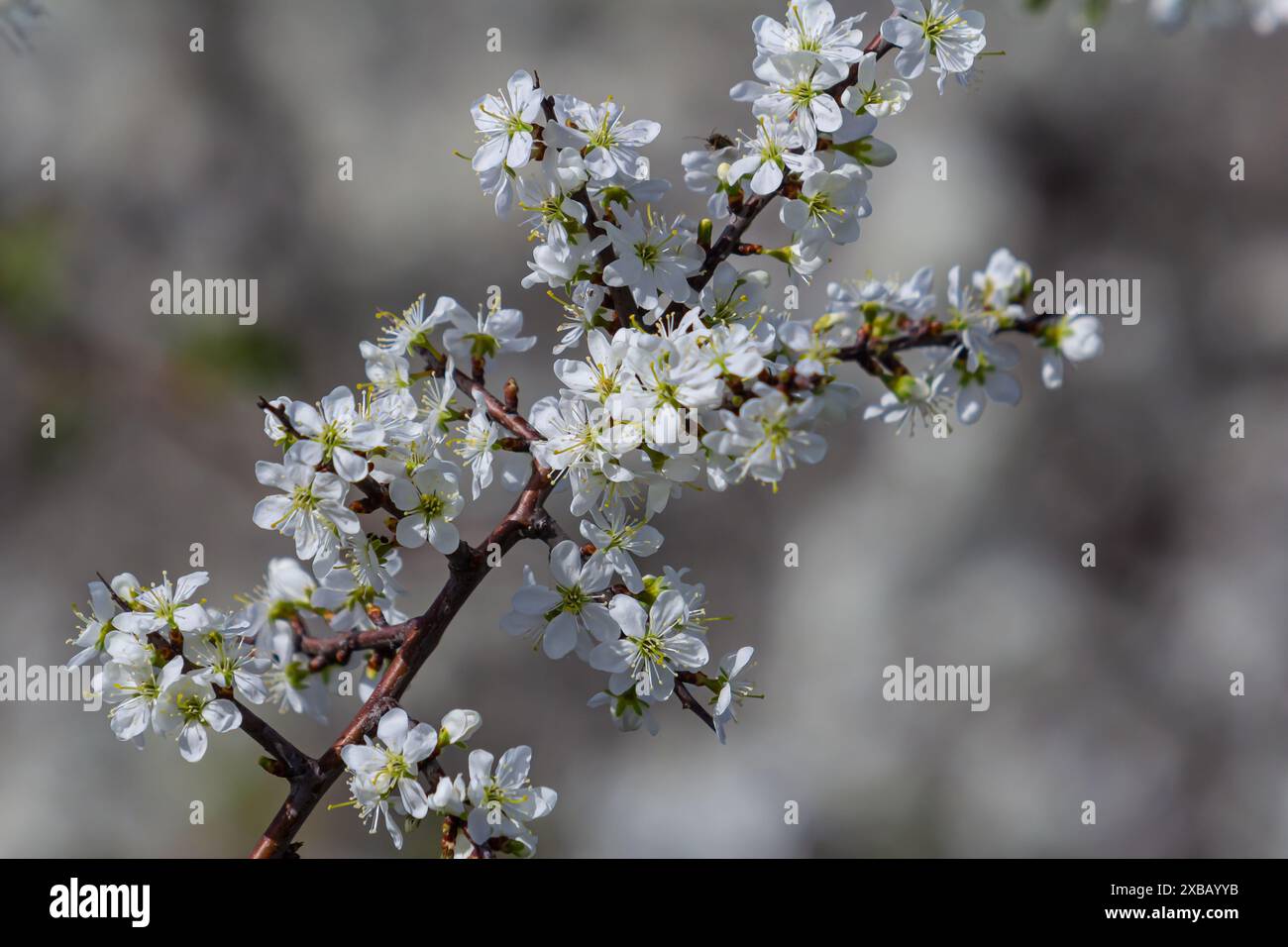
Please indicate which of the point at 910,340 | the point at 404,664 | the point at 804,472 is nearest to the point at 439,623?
the point at 404,664

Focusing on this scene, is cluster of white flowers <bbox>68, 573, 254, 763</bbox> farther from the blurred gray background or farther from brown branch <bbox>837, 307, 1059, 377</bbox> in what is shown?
the blurred gray background

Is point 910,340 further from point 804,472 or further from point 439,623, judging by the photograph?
point 804,472

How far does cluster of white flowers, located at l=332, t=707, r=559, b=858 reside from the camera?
1021 millimetres

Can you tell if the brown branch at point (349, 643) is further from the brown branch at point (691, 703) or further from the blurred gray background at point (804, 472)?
the blurred gray background at point (804, 472)

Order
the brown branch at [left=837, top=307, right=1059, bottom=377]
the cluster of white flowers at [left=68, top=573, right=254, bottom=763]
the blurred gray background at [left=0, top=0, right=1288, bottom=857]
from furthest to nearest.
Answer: the blurred gray background at [left=0, top=0, right=1288, bottom=857], the cluster of white flowers at [left=68, top=573, right=254, bottom=763], the brown branch at [left=837, top=307, right=1059, bottom=377]

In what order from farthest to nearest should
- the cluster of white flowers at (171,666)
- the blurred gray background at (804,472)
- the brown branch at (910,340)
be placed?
the blurred gray background at (804,472) → the cluster of white flowers at (171,666) → the brown branch at (910,340)

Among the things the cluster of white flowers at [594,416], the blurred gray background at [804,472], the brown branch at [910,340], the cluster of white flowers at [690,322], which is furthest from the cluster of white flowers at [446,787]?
the blurred gray background at [804,472]

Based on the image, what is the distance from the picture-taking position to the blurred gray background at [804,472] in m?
3.18

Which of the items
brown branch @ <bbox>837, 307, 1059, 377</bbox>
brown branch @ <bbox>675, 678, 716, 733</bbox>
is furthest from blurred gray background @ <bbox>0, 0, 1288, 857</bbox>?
brown branch @ <bbox>837, 307, 1059, 377</bbox>

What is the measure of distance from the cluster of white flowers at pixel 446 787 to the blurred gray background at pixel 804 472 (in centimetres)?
197

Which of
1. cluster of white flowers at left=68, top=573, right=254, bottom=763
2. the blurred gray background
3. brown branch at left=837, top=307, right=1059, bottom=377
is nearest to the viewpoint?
brown branch at left=837, top=307, right=1059, bottom=377

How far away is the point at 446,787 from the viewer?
3.32 feet

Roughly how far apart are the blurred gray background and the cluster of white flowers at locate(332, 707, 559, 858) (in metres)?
1.97

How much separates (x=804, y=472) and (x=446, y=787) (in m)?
2.38
